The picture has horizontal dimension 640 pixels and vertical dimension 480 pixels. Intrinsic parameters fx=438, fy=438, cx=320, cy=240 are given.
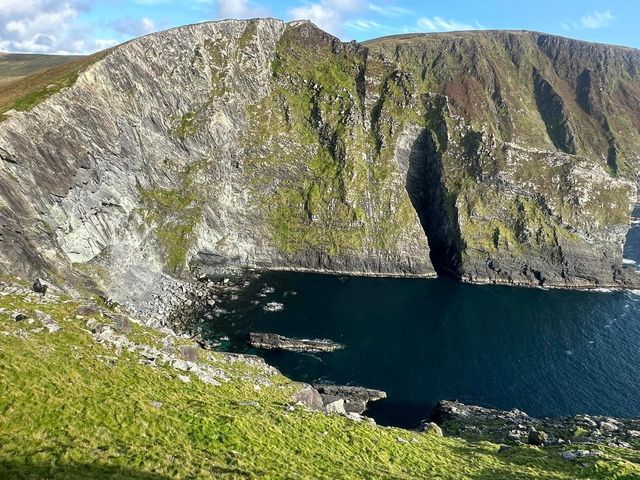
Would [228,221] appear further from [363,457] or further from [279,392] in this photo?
[363,457]

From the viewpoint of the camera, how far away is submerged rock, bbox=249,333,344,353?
3063 inches

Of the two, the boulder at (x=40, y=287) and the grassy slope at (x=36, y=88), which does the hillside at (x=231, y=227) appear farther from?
the boulder at (x=40, y=287)

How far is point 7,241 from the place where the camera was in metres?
55.3

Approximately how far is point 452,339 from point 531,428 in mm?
41520

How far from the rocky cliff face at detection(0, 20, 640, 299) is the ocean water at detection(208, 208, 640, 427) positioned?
11.3 meters

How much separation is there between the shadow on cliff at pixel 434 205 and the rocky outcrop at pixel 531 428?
68.9m

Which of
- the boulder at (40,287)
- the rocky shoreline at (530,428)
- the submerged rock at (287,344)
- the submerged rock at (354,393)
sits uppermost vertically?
the boulder at (40,287)

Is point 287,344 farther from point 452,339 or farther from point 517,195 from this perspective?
point 517,195

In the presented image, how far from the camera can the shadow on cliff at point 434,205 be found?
12875 cm

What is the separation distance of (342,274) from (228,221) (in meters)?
33.0

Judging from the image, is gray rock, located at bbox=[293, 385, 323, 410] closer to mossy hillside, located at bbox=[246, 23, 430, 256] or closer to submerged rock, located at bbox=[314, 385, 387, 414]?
submerged rock, located at bbox=[314, 385, 387, 414]

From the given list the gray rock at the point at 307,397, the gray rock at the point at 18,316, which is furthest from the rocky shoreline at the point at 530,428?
the gray rock at the point at 18,316

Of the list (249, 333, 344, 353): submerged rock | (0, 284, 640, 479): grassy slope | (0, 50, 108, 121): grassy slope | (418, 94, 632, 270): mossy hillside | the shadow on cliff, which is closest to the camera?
(0, 284, 640, 479): grassy slope

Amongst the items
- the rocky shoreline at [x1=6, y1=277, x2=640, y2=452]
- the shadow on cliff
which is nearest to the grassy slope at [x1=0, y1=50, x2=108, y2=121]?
the rocky shoreline at [x1=6, y1=277, x2=640, y2=452]
